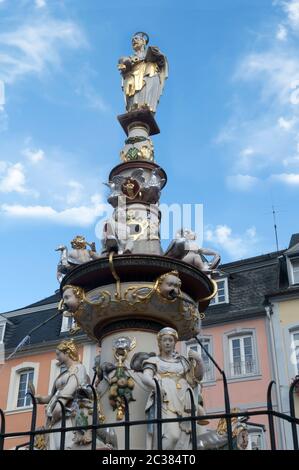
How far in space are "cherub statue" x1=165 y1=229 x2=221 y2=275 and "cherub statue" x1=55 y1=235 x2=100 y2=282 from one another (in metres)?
0.98

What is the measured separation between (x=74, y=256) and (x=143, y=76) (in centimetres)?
350

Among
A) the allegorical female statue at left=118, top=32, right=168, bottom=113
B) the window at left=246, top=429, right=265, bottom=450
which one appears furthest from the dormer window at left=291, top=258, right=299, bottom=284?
the allegorical female statue at left=118, top=32, right=168, bottom=113

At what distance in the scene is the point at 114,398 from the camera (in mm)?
6727

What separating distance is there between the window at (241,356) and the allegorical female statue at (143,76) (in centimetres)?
1506

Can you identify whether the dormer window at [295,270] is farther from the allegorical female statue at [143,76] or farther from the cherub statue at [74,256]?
the cherub statue at [74,256]

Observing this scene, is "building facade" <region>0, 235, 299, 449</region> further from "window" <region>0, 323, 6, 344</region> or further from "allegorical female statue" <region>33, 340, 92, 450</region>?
"allegorical female statue" <region>33, 340, 92, 450</region>

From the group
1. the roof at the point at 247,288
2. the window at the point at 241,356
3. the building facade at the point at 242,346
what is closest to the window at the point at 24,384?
the building facade at the point at 242,346

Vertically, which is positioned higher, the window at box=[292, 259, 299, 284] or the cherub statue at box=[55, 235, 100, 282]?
the window at box=[292, 259, 299, 284]

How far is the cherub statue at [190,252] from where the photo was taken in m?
7.55

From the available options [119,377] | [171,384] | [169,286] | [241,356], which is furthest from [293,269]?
[171,384]

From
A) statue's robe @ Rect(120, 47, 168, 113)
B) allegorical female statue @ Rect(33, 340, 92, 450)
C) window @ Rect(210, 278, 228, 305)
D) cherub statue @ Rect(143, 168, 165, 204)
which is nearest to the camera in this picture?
allegorical female statue @ Rect(33, 340, 92, 450)

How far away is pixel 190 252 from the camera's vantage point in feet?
25.4

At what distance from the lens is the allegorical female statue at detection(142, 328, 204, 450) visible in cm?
595

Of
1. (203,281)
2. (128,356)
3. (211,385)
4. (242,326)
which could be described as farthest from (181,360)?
→ (242,326)
